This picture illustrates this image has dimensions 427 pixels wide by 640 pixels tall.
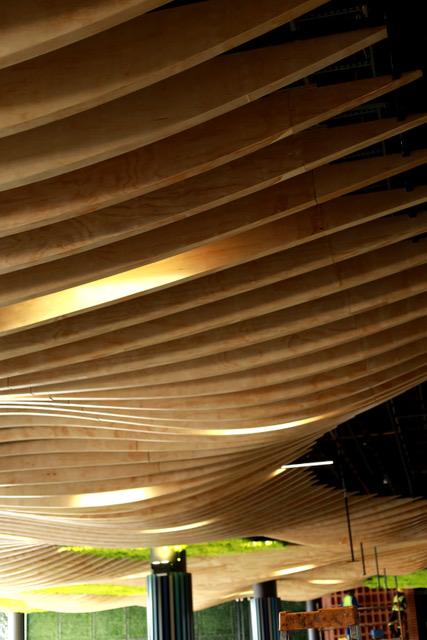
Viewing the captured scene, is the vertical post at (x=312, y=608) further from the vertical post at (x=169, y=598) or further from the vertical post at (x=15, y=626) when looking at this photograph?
the vertical post at (x=169, y=598)

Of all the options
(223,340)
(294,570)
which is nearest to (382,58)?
(223,340)

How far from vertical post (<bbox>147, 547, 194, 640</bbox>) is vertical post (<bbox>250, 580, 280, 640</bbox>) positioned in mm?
6655

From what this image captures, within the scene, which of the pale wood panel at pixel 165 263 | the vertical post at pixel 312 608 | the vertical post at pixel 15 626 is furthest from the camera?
the vertical post at pixel 15 626

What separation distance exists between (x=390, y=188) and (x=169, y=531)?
1098 cm

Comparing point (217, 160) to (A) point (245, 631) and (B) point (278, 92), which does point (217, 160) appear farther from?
(A) point (245, 631)

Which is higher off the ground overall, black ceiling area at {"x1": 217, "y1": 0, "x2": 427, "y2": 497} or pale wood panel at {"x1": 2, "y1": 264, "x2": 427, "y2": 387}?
black ceiling area at {"x1": 217, "y1": 0, "x2": 427, "y2": 497}

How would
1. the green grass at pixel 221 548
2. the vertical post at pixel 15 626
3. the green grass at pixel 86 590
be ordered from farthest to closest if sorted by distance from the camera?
the vertical post at pixel 15 626 → the green grass at pixel 86 590 → the green grass at pixel 221 548

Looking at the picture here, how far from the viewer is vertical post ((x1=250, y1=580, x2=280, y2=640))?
24.0 metres

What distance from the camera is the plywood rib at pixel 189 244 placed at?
156 inches

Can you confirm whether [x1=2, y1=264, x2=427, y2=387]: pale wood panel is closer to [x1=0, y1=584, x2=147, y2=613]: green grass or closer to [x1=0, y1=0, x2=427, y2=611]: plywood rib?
[x1=0, y1=0, x2=427, y2=611]: plywood rib

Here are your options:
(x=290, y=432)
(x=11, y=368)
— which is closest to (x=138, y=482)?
(x=290, y=432)

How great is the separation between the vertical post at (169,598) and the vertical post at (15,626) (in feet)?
54.0

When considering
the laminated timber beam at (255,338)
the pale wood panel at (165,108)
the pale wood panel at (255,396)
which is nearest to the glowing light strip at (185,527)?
the pale wood panel at (255,396)

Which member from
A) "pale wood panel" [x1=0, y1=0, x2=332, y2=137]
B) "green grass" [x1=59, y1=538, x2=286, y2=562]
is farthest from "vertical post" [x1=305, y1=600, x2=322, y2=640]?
"pale wood panel" [x1=0, y1=0, x2=332, y2=137]
